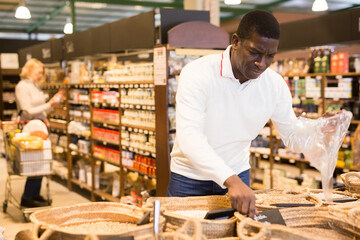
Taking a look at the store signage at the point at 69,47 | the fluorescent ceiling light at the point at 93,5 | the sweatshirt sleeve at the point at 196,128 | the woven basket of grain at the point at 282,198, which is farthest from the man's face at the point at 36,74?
the fluorescent ceiling light at the point at 93,5

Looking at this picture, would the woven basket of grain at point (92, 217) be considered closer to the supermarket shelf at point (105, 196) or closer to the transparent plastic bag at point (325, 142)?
the transparent plastic bag at point (325, 142)

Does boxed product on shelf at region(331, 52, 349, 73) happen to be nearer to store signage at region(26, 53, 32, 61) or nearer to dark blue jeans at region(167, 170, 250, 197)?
dark blue jeans at region(167, 170, 250, 197)

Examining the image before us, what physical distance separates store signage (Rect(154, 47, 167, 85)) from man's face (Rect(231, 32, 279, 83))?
3153 millimetres

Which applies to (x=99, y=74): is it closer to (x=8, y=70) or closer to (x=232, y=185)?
(x=232, y=185)

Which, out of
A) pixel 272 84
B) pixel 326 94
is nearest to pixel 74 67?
pixel 326 94

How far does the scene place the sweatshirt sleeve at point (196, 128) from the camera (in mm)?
2016

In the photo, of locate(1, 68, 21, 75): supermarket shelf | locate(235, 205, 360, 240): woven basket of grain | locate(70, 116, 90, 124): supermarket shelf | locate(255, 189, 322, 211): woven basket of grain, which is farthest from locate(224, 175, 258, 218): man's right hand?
locate(1, 68, 21, 75): supermarket shelf

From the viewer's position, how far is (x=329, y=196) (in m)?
2.24

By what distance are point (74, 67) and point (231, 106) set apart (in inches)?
250

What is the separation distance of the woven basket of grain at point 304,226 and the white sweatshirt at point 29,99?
5.47m

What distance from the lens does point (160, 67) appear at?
17.9 feet

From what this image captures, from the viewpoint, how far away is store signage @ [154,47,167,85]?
538 centimetres

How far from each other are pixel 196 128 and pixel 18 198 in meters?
6.27

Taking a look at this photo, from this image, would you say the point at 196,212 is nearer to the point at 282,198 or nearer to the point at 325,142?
the point at 282,198
